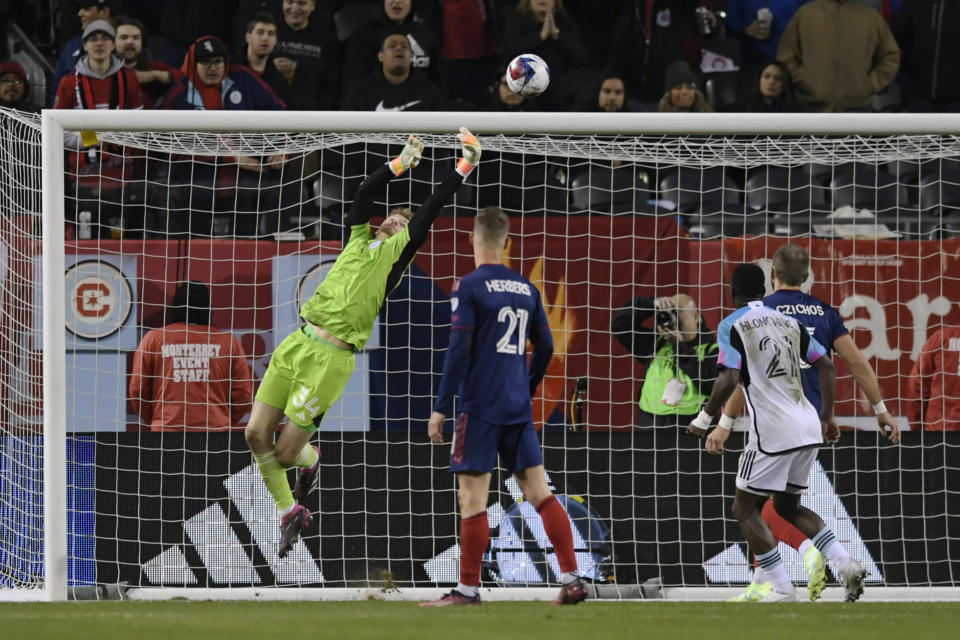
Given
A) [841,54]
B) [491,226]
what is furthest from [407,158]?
[841,54]

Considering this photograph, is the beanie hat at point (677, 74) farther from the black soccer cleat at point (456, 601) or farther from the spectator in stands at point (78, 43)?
the black soccer cleat at point (456, 601)

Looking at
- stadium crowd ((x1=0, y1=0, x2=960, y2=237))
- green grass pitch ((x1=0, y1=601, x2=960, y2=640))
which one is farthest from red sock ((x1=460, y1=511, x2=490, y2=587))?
stadium crowd ((x1=0, y1=0, x2=960, y2=237))

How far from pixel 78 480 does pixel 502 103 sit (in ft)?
16.6

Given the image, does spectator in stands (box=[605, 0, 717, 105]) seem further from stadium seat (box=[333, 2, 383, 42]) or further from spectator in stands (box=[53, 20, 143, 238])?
spectator in stands (box=[53, 20, 143, 238])

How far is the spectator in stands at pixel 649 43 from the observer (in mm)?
13469

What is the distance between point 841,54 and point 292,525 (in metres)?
7.83

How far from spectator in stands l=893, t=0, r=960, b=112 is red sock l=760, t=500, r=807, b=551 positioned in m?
6.89

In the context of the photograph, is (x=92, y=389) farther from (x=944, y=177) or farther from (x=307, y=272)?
(x=944, y=177)

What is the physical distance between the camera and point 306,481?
27.8 feet

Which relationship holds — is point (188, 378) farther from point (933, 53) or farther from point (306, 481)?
point (933, 53)

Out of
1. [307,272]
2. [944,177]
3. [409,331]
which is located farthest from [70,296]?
[944,177]

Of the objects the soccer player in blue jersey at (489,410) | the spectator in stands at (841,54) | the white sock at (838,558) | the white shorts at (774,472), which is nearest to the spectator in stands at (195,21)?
the spectator in stands at (841,54)

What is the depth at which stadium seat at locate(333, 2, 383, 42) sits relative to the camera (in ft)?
45.9

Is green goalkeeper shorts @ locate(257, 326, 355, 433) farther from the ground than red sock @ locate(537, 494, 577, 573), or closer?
farther from the ground
